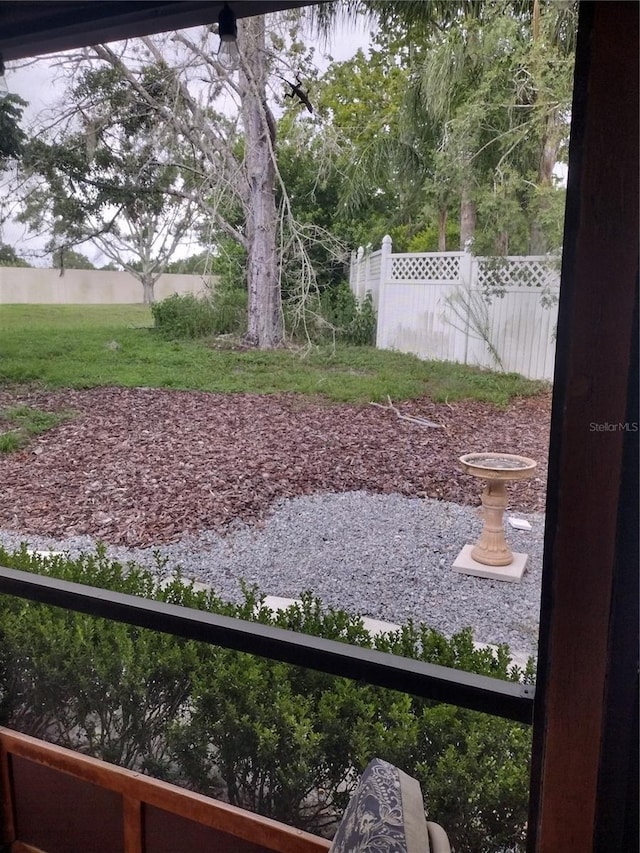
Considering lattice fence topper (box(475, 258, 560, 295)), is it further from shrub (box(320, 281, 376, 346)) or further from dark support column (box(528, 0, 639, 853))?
dark support column (box(528, 0, 639, 853))

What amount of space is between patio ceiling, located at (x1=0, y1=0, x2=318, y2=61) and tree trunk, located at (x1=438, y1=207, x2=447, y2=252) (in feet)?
2.01

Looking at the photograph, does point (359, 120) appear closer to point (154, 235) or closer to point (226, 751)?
point (154, 235)

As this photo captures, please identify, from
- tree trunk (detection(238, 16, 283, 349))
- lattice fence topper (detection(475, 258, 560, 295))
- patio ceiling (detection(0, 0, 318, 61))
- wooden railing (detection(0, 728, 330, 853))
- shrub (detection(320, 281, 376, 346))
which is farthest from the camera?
shrub (detection(320, 281, 376, 346))

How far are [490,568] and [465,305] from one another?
66 cm

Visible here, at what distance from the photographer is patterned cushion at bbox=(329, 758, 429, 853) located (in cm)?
71

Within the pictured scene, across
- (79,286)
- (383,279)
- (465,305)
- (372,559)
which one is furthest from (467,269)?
(79,286)

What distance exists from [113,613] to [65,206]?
1266 mm

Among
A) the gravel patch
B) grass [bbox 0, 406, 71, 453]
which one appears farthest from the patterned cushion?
grass [bbox 0, 406, 71, 453]

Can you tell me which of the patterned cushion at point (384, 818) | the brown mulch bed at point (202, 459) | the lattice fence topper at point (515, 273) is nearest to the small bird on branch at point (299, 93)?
the lattice fence topper at point (515, 273)

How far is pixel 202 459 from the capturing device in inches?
71.4

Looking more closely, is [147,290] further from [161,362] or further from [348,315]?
[348,315]

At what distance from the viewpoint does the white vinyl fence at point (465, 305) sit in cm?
137

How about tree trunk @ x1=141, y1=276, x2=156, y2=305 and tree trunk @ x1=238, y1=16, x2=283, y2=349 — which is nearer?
tree trunk @ x1=238, y1=16, x2=283, y2=349

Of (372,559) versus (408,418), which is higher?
(408,418)
